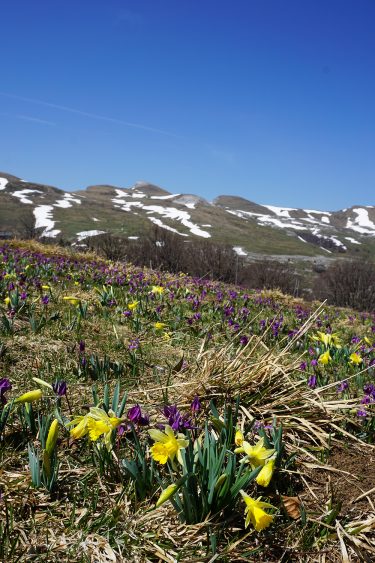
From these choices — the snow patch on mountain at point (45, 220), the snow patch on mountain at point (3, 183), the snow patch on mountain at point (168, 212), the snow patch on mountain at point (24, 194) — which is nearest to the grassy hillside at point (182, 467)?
the snow patch on mountain at point (45, 220)

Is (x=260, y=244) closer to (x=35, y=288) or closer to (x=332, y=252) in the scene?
(x=332, y=252)

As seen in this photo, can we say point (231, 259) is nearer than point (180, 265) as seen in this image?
No

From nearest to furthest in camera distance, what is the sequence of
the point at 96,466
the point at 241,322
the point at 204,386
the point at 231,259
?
1. the point at 96,466
2. the point at 204,386
3. the point at 241,322
4. the point at 231,259

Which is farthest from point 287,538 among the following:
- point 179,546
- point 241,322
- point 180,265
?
point 180,265

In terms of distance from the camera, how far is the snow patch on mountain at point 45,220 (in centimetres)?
7200

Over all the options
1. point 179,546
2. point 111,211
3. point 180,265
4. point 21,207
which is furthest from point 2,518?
point 111,211

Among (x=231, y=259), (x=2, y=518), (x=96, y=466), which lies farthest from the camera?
(x=231, y=259)

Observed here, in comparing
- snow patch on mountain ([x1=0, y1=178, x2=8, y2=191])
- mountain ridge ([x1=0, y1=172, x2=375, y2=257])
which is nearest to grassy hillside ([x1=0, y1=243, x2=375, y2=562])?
mountain ridge ([x1=0, y1=172, x2=375, y2=257])

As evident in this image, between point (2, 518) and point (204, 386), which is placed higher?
point (204, 386)

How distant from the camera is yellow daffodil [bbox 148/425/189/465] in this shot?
182cm

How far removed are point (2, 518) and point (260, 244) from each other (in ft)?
319

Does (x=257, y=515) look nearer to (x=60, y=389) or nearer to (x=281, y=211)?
(x=60, y=389)

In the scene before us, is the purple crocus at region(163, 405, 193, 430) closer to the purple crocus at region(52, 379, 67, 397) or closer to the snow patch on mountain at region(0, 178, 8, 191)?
the purple crocus at region(52, 379, 67, 397)

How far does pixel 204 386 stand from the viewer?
8.54ft
